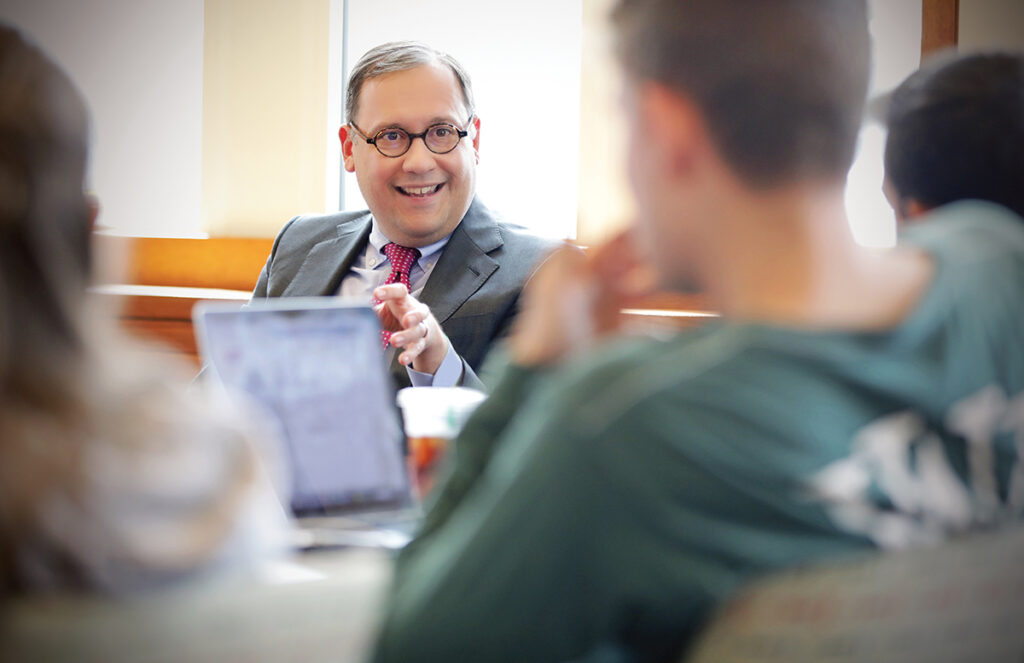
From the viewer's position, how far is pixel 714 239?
0.74 m

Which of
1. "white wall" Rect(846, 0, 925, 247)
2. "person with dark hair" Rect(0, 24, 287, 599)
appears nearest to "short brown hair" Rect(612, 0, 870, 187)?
"person with dark hair" Rect(0, 24, 287, 599)

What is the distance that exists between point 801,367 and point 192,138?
4.71 meters

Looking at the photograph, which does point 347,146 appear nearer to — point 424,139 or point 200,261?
point 424,139

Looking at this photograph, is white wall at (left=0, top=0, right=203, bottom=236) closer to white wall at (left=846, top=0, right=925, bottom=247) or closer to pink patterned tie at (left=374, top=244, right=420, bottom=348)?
pink patterned tie at (left=374, top=244, right=420, bottom=348)

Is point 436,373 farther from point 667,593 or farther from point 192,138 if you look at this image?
point 192,138

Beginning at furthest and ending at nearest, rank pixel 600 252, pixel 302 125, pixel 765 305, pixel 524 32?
pixel 302 125, pixel 524 32, pixel 600 252, pixel 765 305

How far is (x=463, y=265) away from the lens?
6.82ft

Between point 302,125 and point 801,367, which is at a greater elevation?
point 302,125

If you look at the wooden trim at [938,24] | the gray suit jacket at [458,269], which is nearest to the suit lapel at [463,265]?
the gray suit jacket at [458,269]

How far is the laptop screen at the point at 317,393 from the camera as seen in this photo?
1096 mm

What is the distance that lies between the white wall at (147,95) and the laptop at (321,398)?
3.96 metres

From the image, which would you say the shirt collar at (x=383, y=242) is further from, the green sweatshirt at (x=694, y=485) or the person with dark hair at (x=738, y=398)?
the green sweatshirt at (x=694, y=485)

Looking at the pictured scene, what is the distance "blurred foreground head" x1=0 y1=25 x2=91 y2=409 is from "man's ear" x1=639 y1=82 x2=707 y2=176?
44cm

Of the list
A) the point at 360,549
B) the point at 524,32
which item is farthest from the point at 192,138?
the point at 360,549
